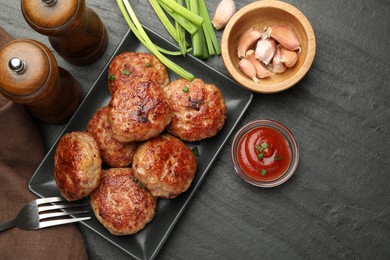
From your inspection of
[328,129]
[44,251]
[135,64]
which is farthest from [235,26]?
[44,251]

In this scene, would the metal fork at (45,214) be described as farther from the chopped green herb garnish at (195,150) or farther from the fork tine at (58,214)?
the chopped green herb garnish at (195,150)

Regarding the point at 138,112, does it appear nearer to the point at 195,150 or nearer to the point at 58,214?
the point at 195,150

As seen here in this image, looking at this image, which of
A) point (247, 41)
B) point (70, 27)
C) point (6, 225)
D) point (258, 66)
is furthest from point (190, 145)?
point (6, 225)

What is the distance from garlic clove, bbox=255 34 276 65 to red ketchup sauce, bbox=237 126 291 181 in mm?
547

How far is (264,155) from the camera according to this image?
365cm

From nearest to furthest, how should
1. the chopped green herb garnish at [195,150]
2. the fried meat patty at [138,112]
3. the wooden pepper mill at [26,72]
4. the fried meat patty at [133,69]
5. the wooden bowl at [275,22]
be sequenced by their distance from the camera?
the wooden pepper mill at [26,72]
the fried meat patty at [138,112]
the wooden bowl at [275,22]
the fried meat patty at [133,69]
the chopped green herb garnish at [195,150]

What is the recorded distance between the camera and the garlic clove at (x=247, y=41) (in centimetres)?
375

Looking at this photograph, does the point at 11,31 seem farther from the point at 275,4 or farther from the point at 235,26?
the point at 275,4

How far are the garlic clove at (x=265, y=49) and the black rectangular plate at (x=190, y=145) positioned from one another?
281 mm

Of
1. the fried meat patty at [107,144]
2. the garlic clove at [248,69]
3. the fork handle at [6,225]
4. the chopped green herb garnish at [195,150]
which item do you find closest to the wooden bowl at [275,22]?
the garlic clove at [248,69]

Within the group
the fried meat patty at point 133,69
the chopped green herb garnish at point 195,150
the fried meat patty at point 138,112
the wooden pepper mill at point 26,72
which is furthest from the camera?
the chopped green herb garnish at point 195,150

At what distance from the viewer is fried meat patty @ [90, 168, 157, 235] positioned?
3.61m

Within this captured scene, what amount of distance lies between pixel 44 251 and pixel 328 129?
2378 millimetres

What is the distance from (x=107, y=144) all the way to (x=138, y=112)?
1.38 ft
